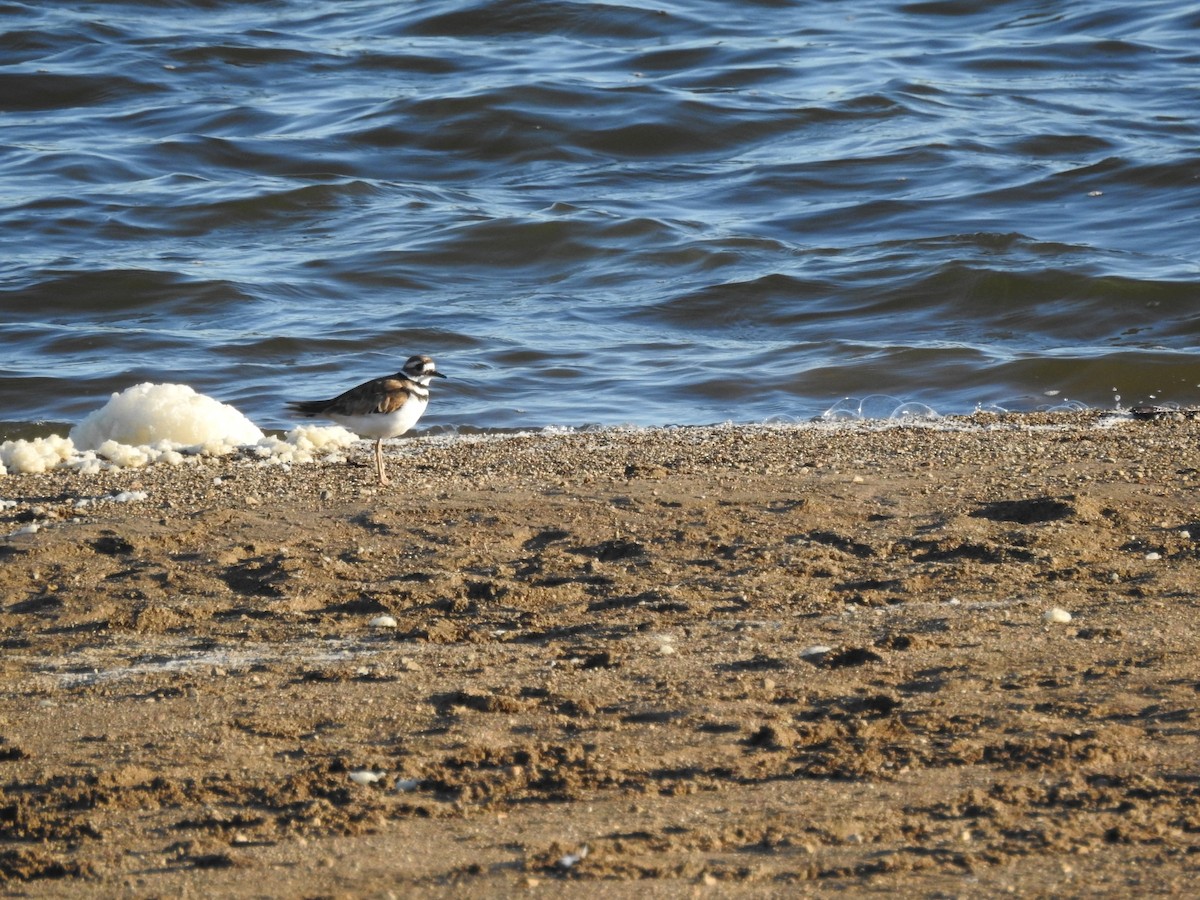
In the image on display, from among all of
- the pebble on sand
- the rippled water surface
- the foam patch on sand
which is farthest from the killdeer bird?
the pebble on sand

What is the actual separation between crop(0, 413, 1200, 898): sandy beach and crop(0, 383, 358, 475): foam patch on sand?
71 cm

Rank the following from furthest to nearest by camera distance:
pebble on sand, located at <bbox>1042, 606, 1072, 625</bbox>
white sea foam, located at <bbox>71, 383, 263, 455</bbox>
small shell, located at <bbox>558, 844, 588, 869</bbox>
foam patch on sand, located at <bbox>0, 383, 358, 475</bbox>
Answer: white sea foam, located at <bbox>71, 383, 263, 455</bbox>
foam patch on sand, located at <bbox>0, 383, 358, 475</bbox>
pebble on sand, located at <bbox>1042, 606, 1072, 625</bbox>
small shell, located at <bbox>558, 844, 588, 869</bbox>

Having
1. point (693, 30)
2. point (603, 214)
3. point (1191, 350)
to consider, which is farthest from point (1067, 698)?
point (693, 30)

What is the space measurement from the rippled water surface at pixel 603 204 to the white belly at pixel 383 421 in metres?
2.17

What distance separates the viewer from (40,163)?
16.8 m

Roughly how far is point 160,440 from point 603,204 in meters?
7.78

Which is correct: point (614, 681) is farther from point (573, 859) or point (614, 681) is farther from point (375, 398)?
point (375, 398)

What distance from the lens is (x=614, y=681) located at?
167 inches

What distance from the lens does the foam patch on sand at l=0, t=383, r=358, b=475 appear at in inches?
303

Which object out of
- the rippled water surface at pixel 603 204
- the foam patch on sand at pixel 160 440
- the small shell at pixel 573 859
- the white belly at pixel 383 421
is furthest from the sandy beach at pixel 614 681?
the rippled water surface at pixel 603 204

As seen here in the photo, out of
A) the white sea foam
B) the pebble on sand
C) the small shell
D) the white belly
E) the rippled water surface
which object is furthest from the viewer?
the rippled water surface

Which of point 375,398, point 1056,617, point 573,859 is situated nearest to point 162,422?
point 375,398

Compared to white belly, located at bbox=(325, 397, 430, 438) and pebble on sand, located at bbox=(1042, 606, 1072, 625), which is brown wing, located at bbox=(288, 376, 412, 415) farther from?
pebble on sand, located at bbox=(1042, 606, 1072, 625)

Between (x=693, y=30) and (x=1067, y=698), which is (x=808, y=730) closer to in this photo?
(x=1067, y=698)
